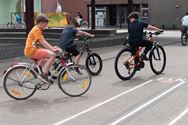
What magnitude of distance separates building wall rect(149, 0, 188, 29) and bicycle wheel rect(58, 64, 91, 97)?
44.5 meters

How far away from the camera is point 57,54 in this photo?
9.55 m

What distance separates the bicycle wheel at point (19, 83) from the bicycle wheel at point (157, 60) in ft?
14.2

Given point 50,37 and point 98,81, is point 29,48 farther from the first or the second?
point 50,37

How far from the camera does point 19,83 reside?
9.36m

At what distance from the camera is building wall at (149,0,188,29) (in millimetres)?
54250

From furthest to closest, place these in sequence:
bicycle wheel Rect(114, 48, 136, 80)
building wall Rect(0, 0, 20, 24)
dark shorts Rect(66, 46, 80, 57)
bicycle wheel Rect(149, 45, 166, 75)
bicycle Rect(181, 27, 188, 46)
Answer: building wall Rect(0, 0, 20, 24) < bicycle Rect(181, 27, 188, 46) < bicycle wheel Rect(149, 45, 166, 75) < dark shorts Rect(66, 46, 80, 57) < bicycle wheel Rect(114, 48, 136, 80)

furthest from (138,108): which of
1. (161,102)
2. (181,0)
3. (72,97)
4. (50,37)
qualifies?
(181,0)

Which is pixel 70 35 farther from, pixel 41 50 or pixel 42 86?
pixel 42 86

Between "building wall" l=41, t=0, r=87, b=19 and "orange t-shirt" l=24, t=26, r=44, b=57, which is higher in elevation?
"building wall" l=41, t=0, r=87, b=19

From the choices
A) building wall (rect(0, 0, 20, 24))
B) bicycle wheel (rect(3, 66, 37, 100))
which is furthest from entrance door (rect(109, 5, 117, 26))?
bicycle wheel (rect(3, 66, 37, 100))

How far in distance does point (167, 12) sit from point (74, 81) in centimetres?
4682

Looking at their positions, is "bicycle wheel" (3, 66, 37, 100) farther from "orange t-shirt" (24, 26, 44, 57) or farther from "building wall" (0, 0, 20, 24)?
"building wall" (0, 0, 20, 24)

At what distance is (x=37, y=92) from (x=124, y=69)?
9.02 feet

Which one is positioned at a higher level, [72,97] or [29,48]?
[29,48]
